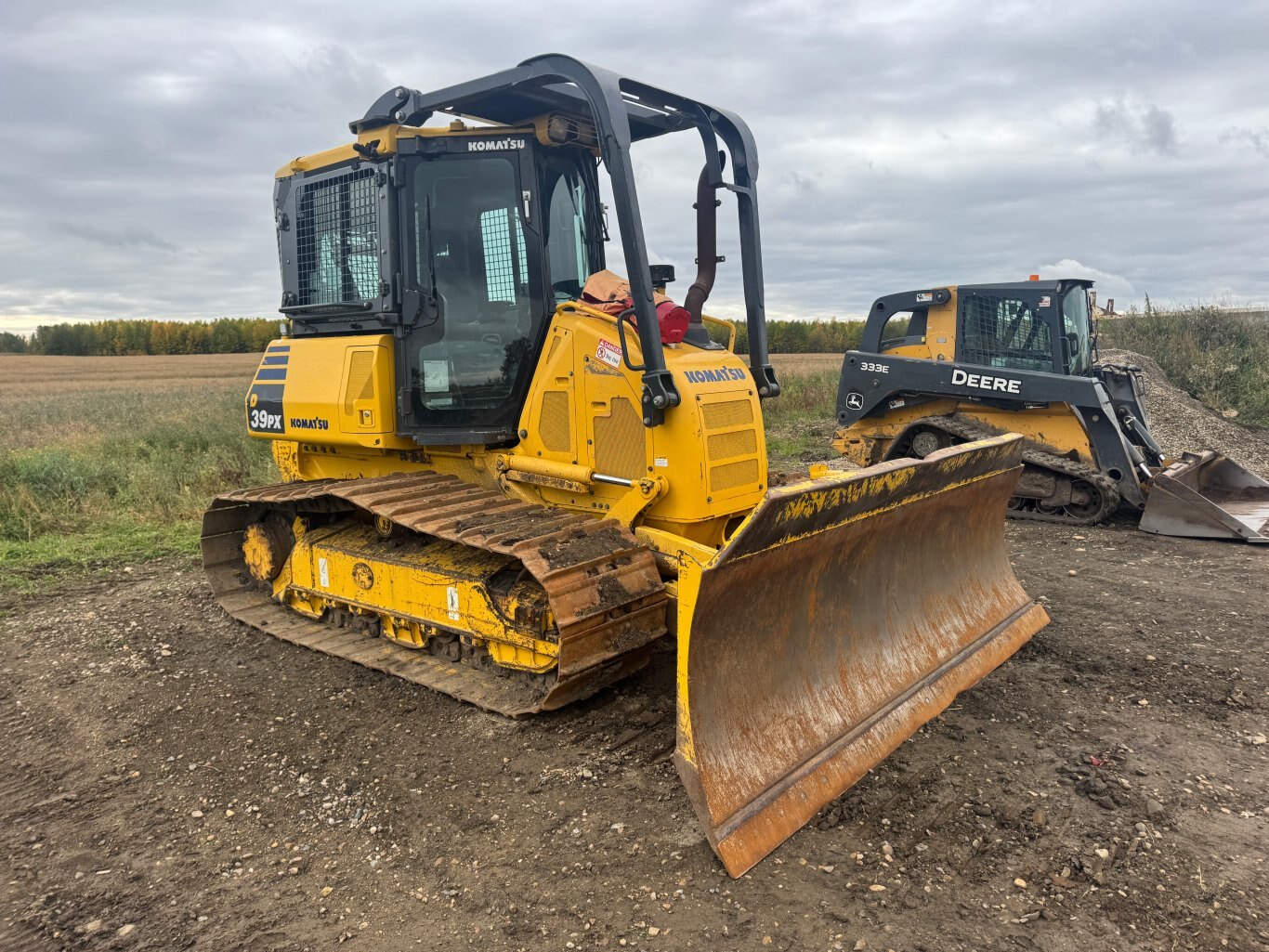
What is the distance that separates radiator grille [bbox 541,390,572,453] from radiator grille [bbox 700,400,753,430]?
78 cm

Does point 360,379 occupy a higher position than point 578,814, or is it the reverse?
point 360,379

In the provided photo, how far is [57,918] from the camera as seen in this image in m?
3.01

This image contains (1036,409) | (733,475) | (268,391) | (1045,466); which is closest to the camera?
(733,475)

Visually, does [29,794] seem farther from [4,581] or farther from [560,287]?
[4,581]

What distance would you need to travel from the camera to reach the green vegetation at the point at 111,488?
8.07 metres

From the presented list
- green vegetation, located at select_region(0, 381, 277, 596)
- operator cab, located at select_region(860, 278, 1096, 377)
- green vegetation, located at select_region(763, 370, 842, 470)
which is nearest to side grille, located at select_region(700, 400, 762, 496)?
green vegetation, located at select_region(0, 381, 277, 596)

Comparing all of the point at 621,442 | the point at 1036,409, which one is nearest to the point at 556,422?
the point at 621,442

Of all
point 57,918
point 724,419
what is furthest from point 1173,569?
point 57,918

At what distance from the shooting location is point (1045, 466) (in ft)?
30.7

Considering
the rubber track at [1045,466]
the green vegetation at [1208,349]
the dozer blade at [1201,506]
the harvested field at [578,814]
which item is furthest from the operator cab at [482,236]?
the green vegetation at [1208,349]

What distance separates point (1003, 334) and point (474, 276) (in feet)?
23.9

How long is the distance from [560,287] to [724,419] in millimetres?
1239

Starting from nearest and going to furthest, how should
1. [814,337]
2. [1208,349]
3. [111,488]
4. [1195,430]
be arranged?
[111,488] → [1195,430] → [1208,349] → [814,337]

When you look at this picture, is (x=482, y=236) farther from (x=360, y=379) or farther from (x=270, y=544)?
(x=270, y=544)
